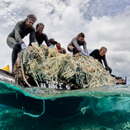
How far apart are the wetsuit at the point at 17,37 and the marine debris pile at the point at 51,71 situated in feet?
1.40

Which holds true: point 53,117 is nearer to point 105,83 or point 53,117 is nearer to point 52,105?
point 52,105

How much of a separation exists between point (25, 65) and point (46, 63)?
1.92 feet

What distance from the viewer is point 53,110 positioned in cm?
442

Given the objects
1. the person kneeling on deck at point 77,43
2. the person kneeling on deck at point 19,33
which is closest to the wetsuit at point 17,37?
the person kneeling on deck at point 19,33

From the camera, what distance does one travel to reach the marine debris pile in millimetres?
3818

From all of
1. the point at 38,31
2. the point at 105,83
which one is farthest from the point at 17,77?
the point at 105,83

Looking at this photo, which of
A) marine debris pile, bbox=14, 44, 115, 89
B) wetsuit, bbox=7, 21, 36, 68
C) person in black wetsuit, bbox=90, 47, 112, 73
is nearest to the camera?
marine debris pile, bbox=14, 44, 115, 89

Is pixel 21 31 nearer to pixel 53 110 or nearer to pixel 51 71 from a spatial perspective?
pixel 51 71

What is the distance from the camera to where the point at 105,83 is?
4.42 m

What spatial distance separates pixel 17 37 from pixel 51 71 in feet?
5.11

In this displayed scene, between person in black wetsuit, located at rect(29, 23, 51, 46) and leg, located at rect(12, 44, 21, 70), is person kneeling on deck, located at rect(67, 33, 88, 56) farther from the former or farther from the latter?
leg, located at rect(12, 44, 21, 70)

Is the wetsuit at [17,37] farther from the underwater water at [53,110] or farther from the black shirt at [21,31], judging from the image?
the underwater water at [53,110]

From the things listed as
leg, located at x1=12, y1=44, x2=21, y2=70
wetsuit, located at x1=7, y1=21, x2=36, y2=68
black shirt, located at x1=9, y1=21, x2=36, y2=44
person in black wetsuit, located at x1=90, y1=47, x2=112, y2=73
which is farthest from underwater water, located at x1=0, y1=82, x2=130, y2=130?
person in black wetsuit, located at x1=90, y1=47, x2=112, y2=73

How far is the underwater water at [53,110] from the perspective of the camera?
3.91 m
